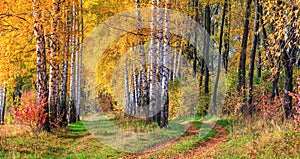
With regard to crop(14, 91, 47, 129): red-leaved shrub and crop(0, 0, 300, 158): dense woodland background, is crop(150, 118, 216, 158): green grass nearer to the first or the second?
→ crop(0, 0, 300, 158): dense woodland background

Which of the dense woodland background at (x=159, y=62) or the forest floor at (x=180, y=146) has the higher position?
the dense woodland background at (x=159, y=62)

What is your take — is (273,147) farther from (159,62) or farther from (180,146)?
(159,62)

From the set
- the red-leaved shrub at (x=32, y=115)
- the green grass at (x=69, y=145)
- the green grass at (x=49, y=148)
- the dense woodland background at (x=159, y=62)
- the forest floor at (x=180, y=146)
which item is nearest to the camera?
the dense woodland background at (x=159, y=62)

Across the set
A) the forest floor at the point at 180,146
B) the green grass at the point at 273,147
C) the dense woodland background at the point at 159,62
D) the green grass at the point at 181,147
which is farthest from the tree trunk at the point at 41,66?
the green grass at the point at 273,147

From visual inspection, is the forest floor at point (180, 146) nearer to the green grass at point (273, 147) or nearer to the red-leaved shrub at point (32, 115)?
the green grass at point (273, 147)

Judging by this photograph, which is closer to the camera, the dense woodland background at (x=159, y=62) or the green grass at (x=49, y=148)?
the dense woodland background at (x=159, y=62)

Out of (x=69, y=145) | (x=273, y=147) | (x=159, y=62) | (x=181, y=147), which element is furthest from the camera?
(x=159, y=62)

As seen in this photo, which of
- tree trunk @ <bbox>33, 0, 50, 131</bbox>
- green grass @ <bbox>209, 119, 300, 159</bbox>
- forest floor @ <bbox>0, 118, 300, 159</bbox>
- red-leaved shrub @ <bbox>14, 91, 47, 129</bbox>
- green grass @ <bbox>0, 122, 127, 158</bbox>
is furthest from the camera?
tree trunk @ <bbox>33, 0, 50, 131</bbox>

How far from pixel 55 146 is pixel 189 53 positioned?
26.2 meters

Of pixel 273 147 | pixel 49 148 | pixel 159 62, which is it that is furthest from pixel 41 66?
pixel 273 147

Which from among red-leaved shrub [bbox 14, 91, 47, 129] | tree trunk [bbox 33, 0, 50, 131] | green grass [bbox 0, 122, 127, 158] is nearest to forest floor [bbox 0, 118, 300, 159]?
green grass [bbox 0, 122, 127, 158]

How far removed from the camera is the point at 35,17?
38.8 ft

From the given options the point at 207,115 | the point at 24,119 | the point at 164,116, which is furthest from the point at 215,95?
the point at 24,119

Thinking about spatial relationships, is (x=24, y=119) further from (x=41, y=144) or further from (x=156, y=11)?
(x=156, y=11)
